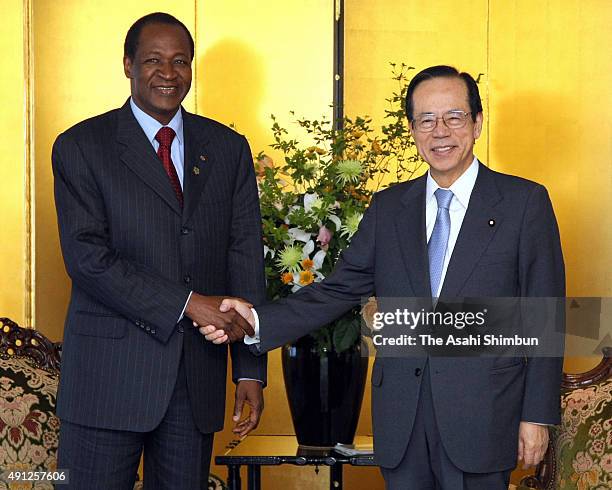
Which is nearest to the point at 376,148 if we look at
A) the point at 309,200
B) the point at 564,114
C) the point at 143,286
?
the point at 309,200

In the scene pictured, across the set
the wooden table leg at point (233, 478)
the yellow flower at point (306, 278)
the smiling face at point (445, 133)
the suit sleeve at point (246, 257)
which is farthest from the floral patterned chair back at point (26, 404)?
the smiling face at point (445, 133)

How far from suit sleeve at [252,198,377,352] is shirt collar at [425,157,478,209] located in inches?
6.8

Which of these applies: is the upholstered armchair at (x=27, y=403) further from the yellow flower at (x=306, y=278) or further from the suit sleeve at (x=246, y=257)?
the yellow flower at (x=306, y=278)

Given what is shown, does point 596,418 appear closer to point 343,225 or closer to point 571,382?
point 571,382

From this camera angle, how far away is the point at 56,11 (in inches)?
173

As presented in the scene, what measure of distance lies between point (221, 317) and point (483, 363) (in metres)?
0.66

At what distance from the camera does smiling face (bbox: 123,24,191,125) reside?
2.75 meters

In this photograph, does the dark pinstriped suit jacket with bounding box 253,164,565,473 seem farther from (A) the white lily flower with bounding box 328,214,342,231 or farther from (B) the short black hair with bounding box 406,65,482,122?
A: (A) the white lily flower with bounding box 328,214,342,231

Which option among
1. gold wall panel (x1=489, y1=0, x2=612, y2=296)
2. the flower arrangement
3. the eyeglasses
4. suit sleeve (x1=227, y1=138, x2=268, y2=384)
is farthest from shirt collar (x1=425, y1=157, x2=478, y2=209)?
gold wall panel (x1=489, y1=0, x2=612, y2=296)

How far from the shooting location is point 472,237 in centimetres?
250

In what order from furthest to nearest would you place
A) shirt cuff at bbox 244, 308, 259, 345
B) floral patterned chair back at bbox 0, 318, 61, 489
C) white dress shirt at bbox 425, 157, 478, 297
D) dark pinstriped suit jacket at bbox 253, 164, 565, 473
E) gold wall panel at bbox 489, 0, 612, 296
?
gold wall panel at bbox 489, 0, 612, 296
floral patterned chair back at bbox 0, 318, 61, 489
shirt cuff at bbox 244, 308, 259, 345
white dress shirt at bbox 425, 157, 478, 297
dark pinstriped suit jacket at bbox 253, 164, 565, 473

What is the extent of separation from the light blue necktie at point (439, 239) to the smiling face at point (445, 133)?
0.04 meters

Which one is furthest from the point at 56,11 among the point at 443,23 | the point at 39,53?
the point at 443,23

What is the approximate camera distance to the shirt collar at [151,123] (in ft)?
9.07
